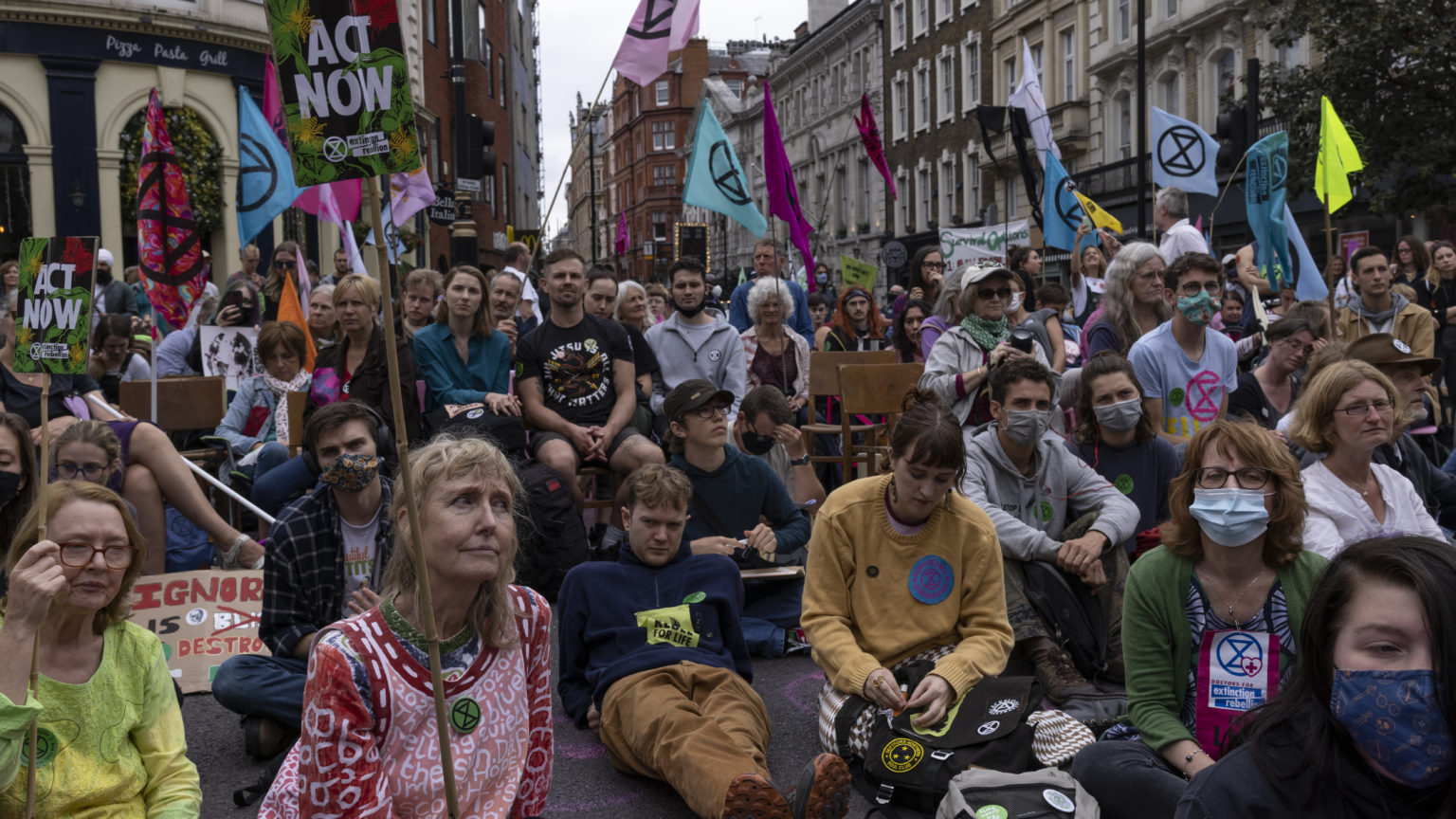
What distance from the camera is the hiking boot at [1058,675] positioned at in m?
4.78

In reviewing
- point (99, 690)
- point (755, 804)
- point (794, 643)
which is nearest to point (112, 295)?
point (794, 643)

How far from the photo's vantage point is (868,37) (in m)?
49.1

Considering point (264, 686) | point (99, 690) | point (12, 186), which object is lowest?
point (264, 686)

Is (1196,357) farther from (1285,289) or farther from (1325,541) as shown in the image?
(1285,289)

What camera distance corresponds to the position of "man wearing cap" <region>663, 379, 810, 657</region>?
5766 mm

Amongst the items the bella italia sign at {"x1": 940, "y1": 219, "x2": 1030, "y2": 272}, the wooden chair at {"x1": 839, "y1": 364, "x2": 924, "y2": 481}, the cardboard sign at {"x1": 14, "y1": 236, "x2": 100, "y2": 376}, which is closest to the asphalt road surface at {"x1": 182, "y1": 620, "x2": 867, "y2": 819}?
the cardboard sign at {"x1": 14, "y1": 236, "x2": 100, "y2": 376}

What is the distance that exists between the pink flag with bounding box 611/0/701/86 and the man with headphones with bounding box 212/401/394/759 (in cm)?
376

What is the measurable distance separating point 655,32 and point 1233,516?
530cm

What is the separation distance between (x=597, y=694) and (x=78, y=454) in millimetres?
2427

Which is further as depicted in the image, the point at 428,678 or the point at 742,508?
the point at 742,508

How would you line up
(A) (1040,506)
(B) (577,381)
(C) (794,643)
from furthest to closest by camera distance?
(B) (577,381) → (C) (794,643) → (A) (1040,506)

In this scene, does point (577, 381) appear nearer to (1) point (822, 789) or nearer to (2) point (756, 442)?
(2) point (756, 442)

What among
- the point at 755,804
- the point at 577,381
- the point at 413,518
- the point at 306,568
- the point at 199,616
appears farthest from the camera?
the point at 577,381

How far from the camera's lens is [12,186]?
19.7 m
